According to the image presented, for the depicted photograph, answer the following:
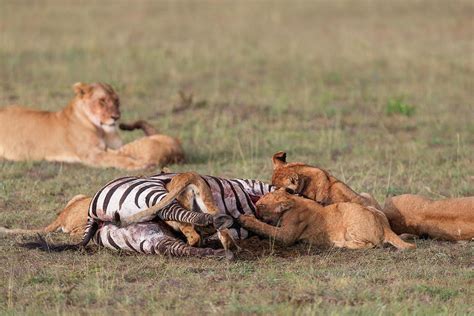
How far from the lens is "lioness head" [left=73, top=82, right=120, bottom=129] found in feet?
33.3

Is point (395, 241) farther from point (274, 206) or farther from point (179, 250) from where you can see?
point (179, 250)

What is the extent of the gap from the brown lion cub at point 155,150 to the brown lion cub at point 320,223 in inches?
125

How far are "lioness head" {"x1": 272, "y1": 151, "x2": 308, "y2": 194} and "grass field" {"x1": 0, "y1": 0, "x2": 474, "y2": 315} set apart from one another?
45cm

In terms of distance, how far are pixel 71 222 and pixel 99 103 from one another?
3.34 meters

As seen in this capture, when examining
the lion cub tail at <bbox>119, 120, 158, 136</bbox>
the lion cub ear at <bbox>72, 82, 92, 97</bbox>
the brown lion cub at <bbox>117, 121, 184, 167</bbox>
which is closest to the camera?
the brown lion cub at <bbox>117, 121, 184, 167</bbox>

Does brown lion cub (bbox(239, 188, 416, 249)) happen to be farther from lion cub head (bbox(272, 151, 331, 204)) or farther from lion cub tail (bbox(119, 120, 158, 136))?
lion cub tail (bbox(119, 120, 158, 136))

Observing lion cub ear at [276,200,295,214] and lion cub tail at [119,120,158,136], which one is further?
lion cub tail at [119,120,158,136]

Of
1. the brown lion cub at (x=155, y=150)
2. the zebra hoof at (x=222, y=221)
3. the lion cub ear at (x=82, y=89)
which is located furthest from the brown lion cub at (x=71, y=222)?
the lion cub ear at (x=82, y=89)

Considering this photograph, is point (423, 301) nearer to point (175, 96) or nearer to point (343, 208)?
point (343, 208)

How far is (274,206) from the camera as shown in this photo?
6.43 meters

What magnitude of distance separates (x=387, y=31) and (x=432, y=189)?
32.4 ft

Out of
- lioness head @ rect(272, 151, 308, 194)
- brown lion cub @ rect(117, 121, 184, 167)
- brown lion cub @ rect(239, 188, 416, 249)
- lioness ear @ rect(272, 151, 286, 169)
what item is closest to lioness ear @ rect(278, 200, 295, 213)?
brown lion cub @ rect(239, 188, 416, 249)

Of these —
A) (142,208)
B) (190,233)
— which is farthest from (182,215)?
(142,208)

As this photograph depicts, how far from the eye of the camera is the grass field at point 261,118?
5.42 m
